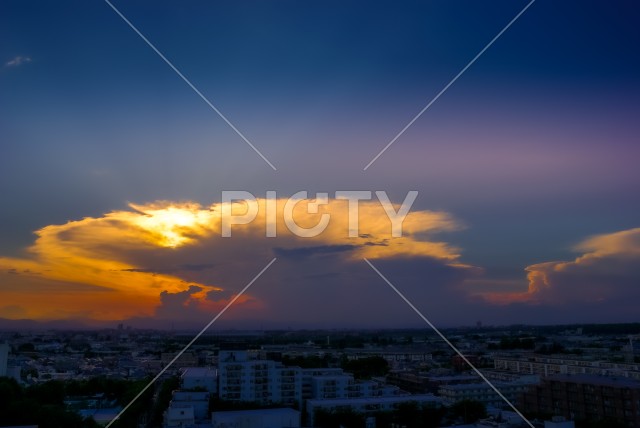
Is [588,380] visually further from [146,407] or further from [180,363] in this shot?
[180,363]

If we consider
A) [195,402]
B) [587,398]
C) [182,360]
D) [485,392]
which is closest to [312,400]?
[195,402]

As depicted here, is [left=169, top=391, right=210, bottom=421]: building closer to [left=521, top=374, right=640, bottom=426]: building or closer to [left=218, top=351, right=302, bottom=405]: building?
[left=218, top=351, right=302, bottom=405]: building

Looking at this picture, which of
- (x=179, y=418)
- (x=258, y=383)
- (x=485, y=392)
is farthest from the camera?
(x=485, y=392)

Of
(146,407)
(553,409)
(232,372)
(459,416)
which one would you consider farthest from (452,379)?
(146,407)

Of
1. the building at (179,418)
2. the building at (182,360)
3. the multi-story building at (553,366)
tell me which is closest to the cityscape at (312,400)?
the building at (179,418)

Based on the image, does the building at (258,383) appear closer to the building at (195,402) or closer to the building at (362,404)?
the building at (195,402)

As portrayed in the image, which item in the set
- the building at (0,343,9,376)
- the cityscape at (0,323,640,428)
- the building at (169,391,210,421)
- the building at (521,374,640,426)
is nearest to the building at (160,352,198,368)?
the cityscape at (0,323,640,428)

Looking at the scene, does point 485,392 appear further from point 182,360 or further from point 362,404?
point 182,360
